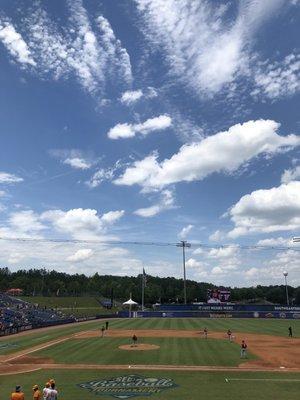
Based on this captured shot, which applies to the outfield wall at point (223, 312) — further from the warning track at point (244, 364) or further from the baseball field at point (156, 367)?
the warning track at point (244, 364)

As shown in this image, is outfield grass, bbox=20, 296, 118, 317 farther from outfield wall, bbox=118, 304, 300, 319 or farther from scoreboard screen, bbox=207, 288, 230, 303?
scoreboard screen, bbox=207, 288, 230, 303

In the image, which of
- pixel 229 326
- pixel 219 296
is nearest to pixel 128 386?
pixel 229 326

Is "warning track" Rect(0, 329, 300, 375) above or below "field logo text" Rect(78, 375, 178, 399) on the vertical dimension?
above

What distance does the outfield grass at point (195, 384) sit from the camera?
25.2m

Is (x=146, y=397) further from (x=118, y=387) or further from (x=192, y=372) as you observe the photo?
(x=192, y=372)

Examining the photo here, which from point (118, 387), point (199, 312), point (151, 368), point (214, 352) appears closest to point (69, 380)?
point (118, 387)

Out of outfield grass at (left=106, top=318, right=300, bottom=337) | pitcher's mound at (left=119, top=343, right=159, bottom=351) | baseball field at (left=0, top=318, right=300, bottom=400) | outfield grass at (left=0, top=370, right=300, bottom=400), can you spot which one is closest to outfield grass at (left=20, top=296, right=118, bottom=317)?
outfield grass at (left=106, top=318, right=300, bottom=337)

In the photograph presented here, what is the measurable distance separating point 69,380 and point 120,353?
1283cm

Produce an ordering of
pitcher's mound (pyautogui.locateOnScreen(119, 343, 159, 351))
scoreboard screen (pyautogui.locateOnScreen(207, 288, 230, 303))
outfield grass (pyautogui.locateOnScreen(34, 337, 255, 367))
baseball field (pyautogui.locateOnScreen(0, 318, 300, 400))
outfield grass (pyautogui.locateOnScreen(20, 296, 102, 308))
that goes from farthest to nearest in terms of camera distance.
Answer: outfield grass (pyautogui.locateOnScreen(20, 296, 102, 308)) → scoreboard screen (pyautogui.locateOnScreen(207, 288, 230, 303)) → pitcher's mound (pyautogui.locateOnScreen(119, 343, 159, 351)) → outfield grass (pyautogui.locateOnScreen(34, 337, 255, 367)) → baseball field (pyautogui.locateOnScreen(0, 318, 300, 400))

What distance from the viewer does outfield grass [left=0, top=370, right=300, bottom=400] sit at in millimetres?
25219

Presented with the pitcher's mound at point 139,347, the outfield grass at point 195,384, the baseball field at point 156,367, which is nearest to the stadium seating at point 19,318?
the baseball field at point 156,367

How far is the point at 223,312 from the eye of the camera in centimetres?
10119

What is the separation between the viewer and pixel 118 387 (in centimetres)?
2767

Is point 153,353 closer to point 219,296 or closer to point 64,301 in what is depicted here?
point 219,296
